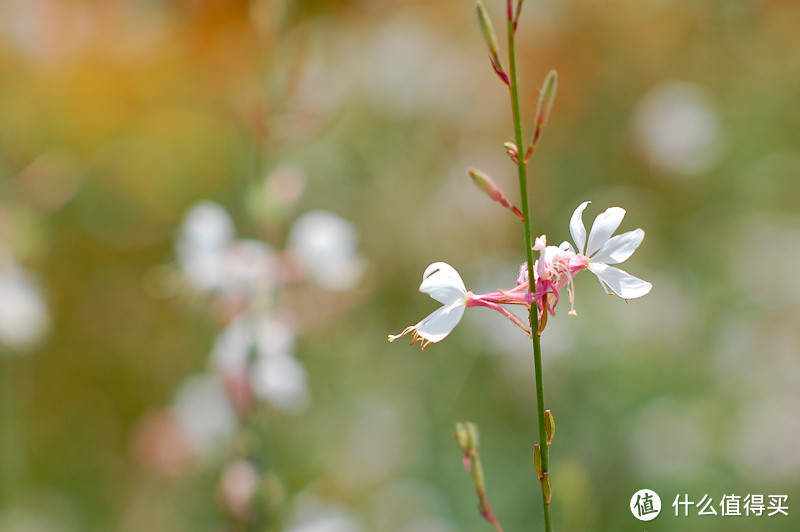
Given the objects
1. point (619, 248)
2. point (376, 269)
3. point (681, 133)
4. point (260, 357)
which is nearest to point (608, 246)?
point (619, 248)

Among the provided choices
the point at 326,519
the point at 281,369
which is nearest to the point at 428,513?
the point at 326,519

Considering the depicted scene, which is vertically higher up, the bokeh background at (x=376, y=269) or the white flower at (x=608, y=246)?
the bokeh background at (x=376, y=269)

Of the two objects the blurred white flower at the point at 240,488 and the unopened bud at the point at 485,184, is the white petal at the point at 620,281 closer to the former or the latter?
the unopened bud at the point at 485,184

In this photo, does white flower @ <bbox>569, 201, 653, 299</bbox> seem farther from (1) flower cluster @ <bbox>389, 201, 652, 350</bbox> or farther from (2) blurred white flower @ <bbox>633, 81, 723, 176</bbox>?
(2) blurred white flower @ <bbox>633, 81, 723, 176</bbox>

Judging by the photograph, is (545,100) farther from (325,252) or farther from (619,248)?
(325,252)

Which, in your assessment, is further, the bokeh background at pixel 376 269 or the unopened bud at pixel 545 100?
the bokeh background at pixel 376 269

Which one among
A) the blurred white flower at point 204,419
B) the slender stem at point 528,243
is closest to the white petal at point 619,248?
the slender stem at point 528,243
